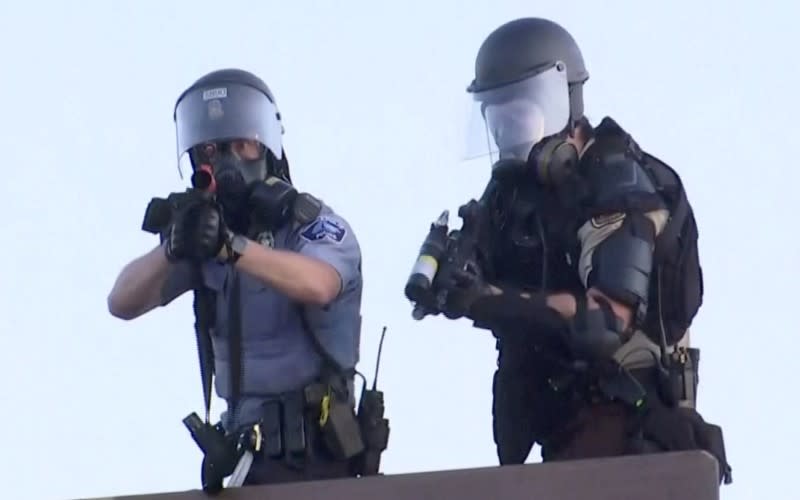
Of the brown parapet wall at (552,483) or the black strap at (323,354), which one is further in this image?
the black strap at (323,354)

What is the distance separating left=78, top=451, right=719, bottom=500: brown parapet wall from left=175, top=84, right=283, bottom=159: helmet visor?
1270mm

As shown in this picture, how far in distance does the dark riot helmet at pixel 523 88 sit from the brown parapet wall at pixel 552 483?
136 cm

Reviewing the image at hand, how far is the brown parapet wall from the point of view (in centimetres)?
546

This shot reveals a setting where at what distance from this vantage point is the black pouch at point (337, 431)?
6355 millimetres

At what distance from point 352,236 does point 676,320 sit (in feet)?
3.28

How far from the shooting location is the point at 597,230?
6.41 metres

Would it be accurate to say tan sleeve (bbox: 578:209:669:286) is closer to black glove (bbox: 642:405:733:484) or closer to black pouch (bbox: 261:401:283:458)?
black glove (bbox: 642:405:733:484)

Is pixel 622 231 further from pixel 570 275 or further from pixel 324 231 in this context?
pixel 324 231

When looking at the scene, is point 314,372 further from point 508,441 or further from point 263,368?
point 508,441

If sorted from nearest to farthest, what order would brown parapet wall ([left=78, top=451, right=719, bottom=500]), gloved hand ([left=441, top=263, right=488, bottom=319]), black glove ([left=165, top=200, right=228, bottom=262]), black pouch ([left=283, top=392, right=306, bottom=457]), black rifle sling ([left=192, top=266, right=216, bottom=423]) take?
1. brown parapet wall ([left=78, top=451, right=719, bottom=500])
2. black glove ([left=165, top=200, right=228, bottom=262])
3. gloved hand ([left=441, top=263, right=488, bottom=319])
4. black pouch ([left=283, top=392, right=306, bottom=457])
5. black rifle sling ([left=192, top=266, right=216, bottom=423])

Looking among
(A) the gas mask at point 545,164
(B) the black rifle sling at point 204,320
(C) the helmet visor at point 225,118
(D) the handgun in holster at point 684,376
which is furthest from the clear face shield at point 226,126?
(D) the handgun in holster at point 684,376

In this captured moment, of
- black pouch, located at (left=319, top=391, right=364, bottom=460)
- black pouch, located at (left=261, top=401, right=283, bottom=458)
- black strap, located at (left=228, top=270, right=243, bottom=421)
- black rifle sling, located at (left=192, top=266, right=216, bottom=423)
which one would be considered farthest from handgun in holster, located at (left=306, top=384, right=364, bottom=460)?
black rifle sling, located at (left=192, top=266, right=216, bottom=423)

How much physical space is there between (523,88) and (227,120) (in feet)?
3.03

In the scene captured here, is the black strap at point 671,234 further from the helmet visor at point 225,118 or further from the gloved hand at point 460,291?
the helmet visor at point 225,118
